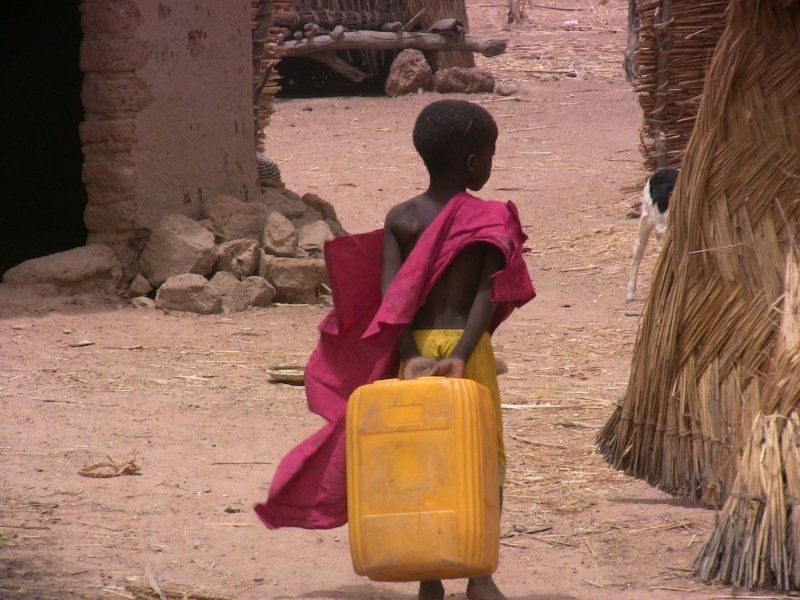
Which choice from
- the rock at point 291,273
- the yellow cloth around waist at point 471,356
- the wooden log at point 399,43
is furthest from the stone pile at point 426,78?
the yellow cloth around waist at point 471,356

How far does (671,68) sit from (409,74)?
722 cm

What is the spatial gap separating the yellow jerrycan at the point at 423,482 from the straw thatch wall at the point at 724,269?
131cm

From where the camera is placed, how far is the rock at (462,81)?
16.8 metres

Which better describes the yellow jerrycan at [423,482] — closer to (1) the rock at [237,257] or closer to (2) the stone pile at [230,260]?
(2) the stone pile at [230,260]

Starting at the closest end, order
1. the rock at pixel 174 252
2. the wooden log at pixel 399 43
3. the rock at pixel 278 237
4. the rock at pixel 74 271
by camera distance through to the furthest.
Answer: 1. the rock at pixel 74 271
2. the rock at pixel 174 252
3. the rock at pixel 278 237
4. the wooden log at pixel 399 43

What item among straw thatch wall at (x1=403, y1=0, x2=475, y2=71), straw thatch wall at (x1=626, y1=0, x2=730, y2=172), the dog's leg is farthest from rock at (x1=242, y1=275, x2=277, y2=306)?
straw thatch wall at (x1=403, y1=0, x2=475, y2=71)

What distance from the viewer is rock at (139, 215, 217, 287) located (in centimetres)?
756

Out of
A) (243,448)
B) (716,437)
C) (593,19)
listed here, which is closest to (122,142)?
(243,448)

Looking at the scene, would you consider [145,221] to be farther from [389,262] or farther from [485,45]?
[485,45]

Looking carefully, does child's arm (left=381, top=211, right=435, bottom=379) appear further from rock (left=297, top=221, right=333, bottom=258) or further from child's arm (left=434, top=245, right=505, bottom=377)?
rock (left=297, top=221, right=333, bottom=258)

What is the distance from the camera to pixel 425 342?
3.20 metres

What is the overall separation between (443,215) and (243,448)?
7.09 ft

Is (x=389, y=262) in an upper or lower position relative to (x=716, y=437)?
upper

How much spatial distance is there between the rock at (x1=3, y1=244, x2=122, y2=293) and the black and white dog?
346cm
